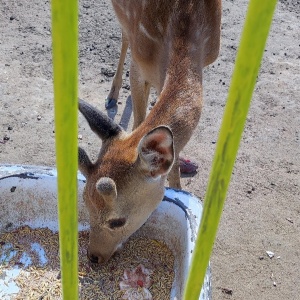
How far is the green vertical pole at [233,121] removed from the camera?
51.5 inches

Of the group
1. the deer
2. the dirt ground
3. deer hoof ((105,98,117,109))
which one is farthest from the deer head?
deer hoof ((105,98,117,109))

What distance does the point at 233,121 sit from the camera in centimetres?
147

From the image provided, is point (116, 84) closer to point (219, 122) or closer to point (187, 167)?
point (219, 122)

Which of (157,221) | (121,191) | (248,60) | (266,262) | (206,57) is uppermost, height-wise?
(248,60)

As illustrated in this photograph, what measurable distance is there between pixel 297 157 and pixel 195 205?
6.12 feet

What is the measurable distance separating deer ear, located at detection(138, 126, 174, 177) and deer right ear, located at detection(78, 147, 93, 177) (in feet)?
→ 1.02

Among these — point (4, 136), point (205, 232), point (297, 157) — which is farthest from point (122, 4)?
point (205, 232)

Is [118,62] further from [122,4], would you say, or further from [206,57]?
[206,57]

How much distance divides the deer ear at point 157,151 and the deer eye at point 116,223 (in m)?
0.31

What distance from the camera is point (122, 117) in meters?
5.36

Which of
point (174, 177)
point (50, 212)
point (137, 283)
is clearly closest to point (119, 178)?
point (137, 283)

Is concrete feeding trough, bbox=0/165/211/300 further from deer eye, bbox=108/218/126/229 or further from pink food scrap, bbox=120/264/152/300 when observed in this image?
deer eye, bbox=108/218/126/229

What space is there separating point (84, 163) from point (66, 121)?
62.9 inches

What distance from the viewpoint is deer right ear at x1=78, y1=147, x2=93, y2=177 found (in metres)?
3.05
